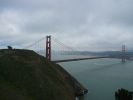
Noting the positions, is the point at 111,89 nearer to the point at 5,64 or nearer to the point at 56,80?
the point at 56,80

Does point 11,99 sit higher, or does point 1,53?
point 1,53

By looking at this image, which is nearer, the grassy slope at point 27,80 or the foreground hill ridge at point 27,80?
the grassy slope at point 27,80

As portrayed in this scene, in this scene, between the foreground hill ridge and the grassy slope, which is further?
the foreground hill ridge

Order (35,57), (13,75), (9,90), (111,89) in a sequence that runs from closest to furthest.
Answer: (9,90)
(13,75)
(35,57)
(111,89)

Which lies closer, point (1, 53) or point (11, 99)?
point (11, 99)

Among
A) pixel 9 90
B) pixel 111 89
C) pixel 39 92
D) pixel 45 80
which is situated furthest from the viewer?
pixel 111 89

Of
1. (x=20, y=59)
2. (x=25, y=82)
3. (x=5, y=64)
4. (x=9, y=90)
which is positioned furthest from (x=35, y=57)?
(x=9, y=90)
